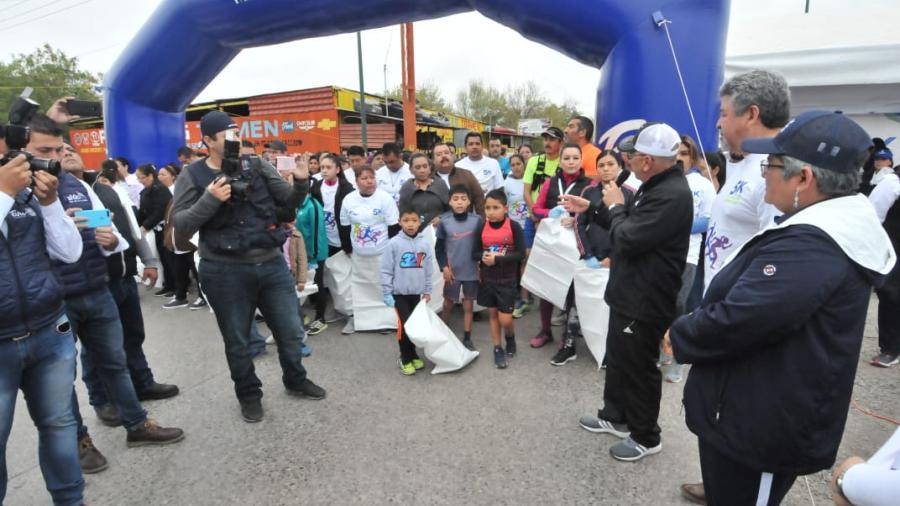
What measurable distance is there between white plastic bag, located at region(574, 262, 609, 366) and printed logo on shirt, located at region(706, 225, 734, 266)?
39.9 inches

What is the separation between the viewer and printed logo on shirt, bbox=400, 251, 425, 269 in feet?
12.5

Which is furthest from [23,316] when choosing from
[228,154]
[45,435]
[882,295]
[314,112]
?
[314,112]

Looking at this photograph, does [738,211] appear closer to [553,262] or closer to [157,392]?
[553,262]

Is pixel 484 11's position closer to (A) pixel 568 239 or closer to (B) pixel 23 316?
(A) pixel 568 239

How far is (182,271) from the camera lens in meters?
5.79

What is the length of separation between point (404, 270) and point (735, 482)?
8.84 ft

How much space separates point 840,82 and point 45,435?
8449 millimetres

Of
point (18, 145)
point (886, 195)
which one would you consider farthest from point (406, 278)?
point (886, 195)

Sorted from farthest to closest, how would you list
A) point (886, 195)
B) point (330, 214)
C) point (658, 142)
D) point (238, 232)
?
point (330, 214), point (886, 195), point (238, 232), point (658, 142)

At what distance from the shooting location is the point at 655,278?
7.82 ft

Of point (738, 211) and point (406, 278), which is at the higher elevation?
point (738, 211)

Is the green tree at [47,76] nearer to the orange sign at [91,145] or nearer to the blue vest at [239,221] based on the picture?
the orange sign at [91,145]

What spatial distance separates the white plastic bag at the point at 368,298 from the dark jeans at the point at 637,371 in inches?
101

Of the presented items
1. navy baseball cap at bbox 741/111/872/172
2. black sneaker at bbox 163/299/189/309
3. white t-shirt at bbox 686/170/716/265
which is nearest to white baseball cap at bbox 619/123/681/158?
navy baseball cap at bbox 741/111/872/172
